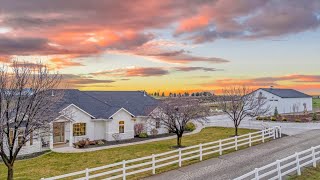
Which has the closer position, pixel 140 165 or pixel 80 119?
pixel 140 165

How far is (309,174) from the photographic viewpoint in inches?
744

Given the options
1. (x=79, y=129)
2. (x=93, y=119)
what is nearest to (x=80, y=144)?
(x=79, y=129)

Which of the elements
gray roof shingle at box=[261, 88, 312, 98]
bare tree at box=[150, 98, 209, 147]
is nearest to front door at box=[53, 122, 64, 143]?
bare tree at box=[150, 98, 209, 147]

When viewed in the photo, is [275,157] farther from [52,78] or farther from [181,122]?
[52,78]

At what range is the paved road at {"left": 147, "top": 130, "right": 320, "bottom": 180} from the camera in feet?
58.7

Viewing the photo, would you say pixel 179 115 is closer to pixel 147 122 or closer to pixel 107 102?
pixel 147 122

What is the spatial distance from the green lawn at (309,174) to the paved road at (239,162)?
2.39 meters

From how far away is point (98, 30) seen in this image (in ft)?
83.0

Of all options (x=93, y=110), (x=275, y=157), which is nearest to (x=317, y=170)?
(x=275, y=157)

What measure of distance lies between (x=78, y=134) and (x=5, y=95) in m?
16.7

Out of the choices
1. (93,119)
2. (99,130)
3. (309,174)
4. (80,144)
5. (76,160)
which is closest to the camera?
(309,174)

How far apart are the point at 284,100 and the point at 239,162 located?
43.8 metres

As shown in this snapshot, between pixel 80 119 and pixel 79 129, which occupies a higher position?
pixel 80 119

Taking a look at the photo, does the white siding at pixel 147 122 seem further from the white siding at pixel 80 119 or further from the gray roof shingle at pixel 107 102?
the white siding at pixel 80 119
